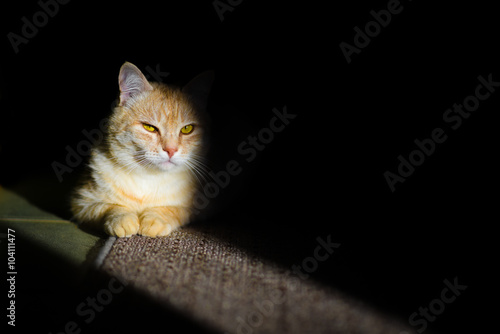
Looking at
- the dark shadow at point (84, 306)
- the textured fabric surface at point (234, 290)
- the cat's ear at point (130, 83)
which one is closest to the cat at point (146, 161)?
the cat's ear at point (130, 83)

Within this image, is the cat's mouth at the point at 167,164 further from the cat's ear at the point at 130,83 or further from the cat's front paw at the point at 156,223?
the cat's ear at the point at 130,83

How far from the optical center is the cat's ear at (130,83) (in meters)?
1.74

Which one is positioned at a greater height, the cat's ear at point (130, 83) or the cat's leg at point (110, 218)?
the cat's ear at point (130, 83)

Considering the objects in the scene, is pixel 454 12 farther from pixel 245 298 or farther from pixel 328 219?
pixel 245 298

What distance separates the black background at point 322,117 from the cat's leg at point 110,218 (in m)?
0.33

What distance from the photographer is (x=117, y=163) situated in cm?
184

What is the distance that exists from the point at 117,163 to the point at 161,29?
1140mm

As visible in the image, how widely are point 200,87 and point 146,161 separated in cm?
47

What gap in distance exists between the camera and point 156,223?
5.62 ft

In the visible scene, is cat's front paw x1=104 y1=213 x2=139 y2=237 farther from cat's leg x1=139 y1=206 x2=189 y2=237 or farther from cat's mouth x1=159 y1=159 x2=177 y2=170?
cat's mouth x1=159 y1=159 x2=177 y2=170

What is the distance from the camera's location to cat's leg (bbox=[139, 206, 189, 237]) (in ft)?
→ 5.59

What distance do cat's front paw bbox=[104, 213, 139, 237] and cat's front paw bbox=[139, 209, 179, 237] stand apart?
0.13ft

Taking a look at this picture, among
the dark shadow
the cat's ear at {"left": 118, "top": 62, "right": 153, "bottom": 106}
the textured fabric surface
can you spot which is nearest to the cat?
the cat's ear at {"left": 118, "top": 62, "right": 153, "bottom": 106}

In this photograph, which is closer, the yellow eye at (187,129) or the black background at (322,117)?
the black background at (322,117)
